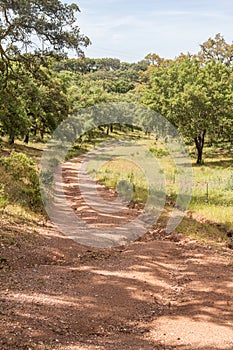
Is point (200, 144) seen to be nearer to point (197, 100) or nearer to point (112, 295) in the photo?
point (197, 100)

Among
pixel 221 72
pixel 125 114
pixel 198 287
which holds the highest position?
pixel 221 72

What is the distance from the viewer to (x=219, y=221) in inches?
592

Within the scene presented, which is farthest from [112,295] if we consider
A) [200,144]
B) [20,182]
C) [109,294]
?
[200,144]

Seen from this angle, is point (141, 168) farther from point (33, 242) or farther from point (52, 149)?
point (33, 242)

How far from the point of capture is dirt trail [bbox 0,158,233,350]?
6012 millimetres

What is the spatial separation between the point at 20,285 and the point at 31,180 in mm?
9780

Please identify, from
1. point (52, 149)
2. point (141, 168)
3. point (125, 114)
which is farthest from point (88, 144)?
point (141, 168)

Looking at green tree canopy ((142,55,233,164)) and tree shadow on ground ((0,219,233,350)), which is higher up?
green tree canopy ((142,55,233,164))

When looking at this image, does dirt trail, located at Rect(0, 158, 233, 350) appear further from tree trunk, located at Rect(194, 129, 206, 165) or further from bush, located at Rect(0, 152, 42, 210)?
tree trunk, located at Rect(194, 129, 206, 165)

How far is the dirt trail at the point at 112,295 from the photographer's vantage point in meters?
6.01

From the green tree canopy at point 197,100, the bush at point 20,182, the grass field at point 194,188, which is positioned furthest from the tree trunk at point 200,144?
the bush at point 20,182

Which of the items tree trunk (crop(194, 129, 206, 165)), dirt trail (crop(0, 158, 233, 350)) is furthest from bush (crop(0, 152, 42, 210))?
tree trunk (crop(194, 129, 206, 165))

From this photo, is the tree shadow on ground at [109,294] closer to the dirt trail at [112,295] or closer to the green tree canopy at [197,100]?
the dirt trail at [112,295]

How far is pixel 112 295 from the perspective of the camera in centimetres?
822
